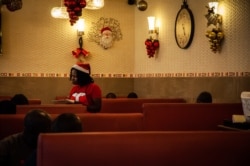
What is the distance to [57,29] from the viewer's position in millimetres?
10914

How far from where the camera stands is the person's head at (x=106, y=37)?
11125mm

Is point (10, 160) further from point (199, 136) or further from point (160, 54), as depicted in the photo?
point (160, 54)

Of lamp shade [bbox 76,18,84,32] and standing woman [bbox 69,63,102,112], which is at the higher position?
lamp shade [bbox 76,18,84,32]

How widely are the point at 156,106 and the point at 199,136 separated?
2.49 m

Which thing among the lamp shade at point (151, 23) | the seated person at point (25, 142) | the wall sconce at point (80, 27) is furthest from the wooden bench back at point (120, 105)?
the wall sconce at point (80, 27)

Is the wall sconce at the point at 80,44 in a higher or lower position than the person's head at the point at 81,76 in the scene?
higher

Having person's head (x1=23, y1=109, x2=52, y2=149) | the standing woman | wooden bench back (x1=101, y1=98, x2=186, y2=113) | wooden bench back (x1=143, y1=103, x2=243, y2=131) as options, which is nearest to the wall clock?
wooden bench back (x1=101, y1=98, x2=186, y2=113)

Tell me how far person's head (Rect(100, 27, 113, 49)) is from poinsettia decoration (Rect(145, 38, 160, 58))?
1.32m

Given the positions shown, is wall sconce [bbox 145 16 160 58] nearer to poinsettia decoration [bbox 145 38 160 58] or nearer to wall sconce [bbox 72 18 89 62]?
poinsettia decoration [bbox 145 38 160 58]

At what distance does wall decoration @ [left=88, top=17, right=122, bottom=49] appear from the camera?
11.1 m

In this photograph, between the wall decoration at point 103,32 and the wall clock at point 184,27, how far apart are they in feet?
8.00

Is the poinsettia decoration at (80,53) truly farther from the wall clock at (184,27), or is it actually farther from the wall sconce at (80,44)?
the wall clock at (184,27)

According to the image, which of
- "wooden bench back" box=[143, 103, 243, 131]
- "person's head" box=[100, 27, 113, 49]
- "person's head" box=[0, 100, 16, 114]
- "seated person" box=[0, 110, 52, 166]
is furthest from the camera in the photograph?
"person's head" box=[100, 27, 113, 49]

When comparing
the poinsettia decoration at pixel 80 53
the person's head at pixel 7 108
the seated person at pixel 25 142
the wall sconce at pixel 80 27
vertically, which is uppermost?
the wall sconce at pixel 80 27
